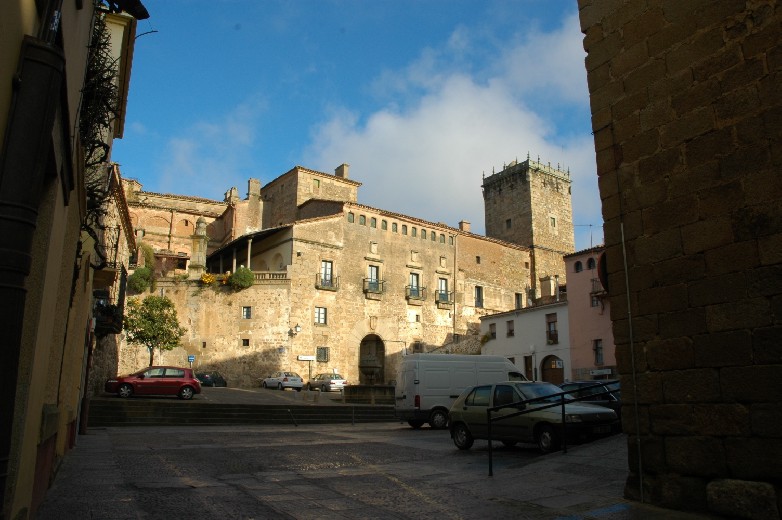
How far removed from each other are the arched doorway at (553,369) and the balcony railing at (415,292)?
12628mm

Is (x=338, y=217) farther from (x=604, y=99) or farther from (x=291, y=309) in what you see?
(x=604, y=99)

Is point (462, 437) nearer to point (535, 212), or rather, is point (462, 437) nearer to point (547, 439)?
point (547, 439)

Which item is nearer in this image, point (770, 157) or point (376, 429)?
point (770, 157)

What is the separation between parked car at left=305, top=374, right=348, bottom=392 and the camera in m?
37.2

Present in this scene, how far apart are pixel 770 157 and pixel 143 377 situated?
23.5 m

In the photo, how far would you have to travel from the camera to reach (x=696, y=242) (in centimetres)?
605

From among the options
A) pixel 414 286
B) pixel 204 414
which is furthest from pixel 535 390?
→ pixel 414 286

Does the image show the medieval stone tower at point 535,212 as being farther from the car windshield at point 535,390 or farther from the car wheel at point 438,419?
the car windshield at point 535,390

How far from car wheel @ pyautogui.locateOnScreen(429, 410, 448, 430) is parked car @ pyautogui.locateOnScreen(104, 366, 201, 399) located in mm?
10707

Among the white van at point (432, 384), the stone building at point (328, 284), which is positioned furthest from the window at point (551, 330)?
the white van at point (432, 384)

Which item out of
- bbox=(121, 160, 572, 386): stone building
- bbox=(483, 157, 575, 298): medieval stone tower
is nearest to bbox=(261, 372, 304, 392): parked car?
bbox=(121, 160, 572, 386): stone building

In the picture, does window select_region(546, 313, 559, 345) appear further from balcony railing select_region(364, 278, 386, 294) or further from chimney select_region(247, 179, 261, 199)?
chimney select_region(247, 179, 261, 199)

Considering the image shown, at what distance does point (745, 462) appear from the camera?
5.42 m

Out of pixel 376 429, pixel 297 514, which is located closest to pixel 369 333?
pixel 376 429
